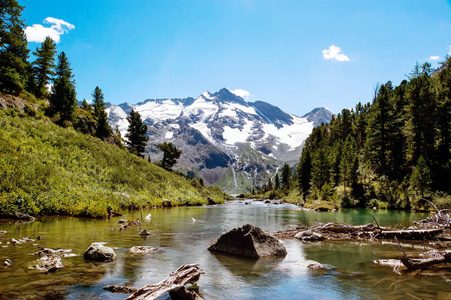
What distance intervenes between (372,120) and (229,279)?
73.3 metres

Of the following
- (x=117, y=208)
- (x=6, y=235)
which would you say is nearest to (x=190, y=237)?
(x=6, y=235)

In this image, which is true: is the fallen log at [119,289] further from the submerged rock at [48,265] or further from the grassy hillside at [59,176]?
the grassy hillside at [59,176]

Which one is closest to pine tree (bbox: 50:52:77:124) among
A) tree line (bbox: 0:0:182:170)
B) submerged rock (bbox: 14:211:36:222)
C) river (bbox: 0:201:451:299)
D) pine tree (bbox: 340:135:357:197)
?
tree line (bbox: 0:0:182:170)

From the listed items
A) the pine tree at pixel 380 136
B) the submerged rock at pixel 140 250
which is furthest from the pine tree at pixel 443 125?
the submerged rock at pixel 140 250

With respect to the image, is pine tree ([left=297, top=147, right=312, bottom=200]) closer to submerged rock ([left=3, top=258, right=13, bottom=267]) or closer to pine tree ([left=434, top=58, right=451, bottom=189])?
pine tree ([left=434, top=58, right=451, bottom=189])

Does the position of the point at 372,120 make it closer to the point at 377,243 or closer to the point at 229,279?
the point at 377,243

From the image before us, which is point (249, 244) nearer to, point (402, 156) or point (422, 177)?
point (422, 177)

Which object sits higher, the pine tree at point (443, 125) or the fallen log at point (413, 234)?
the pine tree at point (443, 125)

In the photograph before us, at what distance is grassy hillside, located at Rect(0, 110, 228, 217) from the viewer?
22.8 metres

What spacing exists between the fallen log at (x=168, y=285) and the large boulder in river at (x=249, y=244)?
532cm

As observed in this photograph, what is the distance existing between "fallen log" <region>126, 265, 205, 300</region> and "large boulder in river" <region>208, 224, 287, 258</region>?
17.5 ft

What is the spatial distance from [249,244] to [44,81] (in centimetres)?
7390

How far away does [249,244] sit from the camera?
43.6ft

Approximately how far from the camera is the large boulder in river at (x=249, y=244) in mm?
13250
